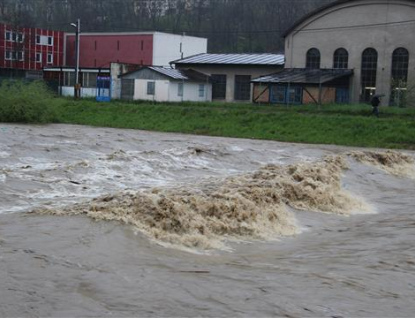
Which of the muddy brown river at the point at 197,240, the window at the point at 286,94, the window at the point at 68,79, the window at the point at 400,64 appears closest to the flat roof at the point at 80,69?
the window at the point at 68,79

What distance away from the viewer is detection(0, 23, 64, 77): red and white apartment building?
89.9 meters

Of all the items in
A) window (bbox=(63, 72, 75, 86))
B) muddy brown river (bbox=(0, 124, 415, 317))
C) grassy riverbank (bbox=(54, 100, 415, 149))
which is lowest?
muddy brown river (bbox=(0, 124, 415, 317))

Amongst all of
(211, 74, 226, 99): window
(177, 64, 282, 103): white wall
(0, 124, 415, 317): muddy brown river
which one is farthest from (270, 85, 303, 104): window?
(0, 124, 415, 317): muddy brown river

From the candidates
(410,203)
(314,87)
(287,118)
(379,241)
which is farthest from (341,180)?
(314,87)

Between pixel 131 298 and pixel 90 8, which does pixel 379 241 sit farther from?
pixel 90 8

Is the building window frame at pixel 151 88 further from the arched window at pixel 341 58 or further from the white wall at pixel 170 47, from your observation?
the white wall at pixel 170 47

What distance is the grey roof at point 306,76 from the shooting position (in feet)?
166

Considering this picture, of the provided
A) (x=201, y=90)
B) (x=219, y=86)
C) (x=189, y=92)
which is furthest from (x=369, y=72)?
(x=189, y=92)

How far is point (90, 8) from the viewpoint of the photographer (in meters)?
121

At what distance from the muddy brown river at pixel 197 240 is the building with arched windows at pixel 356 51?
28129 mm

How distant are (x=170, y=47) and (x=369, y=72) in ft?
113

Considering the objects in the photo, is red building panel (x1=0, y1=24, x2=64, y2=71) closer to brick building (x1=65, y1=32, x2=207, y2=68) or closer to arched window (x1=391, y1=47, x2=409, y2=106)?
brick building (x1=65, y1=32, x2=207, y2=68)

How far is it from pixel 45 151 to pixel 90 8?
101 m

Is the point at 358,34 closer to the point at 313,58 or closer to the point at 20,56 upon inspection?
the point at 313,58
